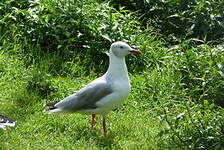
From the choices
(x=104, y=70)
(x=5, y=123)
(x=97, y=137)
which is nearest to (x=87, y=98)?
(x=97, y=137)

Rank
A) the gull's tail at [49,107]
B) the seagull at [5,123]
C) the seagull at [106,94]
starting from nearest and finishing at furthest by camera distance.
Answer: the seagull at [5,123], the seagull at [106,94], the gull's tail at [49,107]

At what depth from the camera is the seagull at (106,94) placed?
5.45 metres

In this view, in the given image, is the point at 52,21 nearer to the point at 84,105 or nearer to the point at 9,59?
the point at 9,59

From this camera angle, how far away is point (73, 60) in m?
7.23

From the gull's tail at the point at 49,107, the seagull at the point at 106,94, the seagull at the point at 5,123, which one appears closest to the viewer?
the seagull at the point at 5,123

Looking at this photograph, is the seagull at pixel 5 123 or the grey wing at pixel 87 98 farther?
the grey wing at pixel 87 98

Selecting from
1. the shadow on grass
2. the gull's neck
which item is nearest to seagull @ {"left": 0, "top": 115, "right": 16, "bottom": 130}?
the shadow on grass

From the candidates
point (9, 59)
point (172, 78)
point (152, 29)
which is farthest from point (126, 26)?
point (9, 59)

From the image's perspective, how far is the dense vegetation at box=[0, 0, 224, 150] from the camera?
17.6 ft

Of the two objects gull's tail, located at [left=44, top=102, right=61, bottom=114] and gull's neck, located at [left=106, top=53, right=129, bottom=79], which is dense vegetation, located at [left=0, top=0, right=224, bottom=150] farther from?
gull's neck, located at [left=106, top=53, right=129, bottom=79]

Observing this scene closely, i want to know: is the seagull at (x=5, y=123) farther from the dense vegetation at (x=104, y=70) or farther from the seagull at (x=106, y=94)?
the seagull at (x=106, y=94)

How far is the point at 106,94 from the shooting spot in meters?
5.47

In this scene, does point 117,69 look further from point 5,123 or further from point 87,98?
point 5,123

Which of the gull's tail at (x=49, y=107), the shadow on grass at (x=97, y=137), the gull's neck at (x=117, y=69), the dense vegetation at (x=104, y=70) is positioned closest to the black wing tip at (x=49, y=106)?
the gull's tail at (x=49, y=107)
